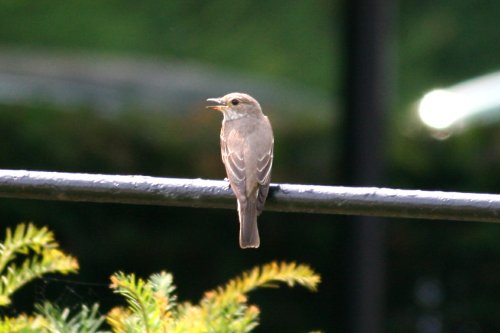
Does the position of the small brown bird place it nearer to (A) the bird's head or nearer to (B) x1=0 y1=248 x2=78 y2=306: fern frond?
(A) the bird's head

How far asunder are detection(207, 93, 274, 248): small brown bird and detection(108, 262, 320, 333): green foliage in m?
0.66

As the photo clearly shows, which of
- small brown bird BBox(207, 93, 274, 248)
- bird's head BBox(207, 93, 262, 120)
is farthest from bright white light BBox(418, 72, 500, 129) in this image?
small brown bird BBox(207, 93, 274, 248)

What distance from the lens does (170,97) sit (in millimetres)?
12414

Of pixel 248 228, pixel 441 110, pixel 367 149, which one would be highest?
pixel 441 110

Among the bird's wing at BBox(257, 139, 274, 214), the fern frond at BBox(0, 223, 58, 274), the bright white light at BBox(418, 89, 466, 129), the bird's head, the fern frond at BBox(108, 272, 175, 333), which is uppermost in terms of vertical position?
the bright white light at BBox(418, 89, 466, 129)

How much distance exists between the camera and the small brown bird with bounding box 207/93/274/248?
425 centimetres

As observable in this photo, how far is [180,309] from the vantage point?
2953 millimetres

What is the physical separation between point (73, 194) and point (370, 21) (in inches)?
148

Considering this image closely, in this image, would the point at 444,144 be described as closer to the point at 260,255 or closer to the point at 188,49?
the point at 260,255

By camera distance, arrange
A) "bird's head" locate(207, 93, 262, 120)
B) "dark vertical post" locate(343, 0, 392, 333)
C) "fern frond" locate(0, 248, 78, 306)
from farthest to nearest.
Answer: "dark vertical post" locate(343, 0, 392, 333)
"bird's head" locate(207, 93, 262, 120)
"fern frond" locate(0, 248, 78, 306)

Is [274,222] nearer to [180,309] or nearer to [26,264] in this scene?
[180,309]

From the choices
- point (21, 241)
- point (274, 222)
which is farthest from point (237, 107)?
point (21, 241)

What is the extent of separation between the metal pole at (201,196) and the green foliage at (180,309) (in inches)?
7.8

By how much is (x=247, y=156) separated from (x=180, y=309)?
2.00m
